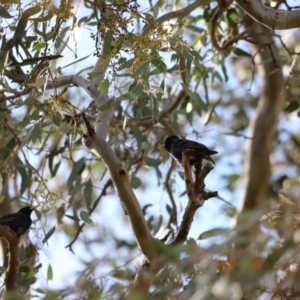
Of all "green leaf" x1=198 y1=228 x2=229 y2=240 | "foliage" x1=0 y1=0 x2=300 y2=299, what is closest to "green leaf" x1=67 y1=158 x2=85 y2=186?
"foliage" x1=0 y1=0 x2=300 y2=299

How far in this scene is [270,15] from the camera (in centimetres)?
329

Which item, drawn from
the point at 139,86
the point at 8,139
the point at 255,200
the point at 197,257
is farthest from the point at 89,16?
the point at 197,257

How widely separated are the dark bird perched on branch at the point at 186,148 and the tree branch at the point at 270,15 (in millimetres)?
546

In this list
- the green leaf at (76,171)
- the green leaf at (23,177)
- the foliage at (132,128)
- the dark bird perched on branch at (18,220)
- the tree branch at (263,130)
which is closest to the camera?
the foliage at (132,128)

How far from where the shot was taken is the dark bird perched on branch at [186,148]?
3.37 meters

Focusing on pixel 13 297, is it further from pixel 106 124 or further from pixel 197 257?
pixel 106 124

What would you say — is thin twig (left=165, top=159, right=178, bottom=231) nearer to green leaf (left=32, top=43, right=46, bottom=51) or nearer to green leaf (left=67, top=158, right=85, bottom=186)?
green leaf (left=67, top=158, right=85, bottom=186)

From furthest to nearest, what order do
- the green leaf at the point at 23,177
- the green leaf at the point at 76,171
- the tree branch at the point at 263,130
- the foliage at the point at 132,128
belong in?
the tree branch at the point at 263,130 → the green leaf at the point at 76,171 → the green leaf at the point at 23,177 → the foliage at the point at 132,128

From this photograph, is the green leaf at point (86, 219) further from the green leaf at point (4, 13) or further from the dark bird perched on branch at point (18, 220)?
the green leaf at point (4, 13)

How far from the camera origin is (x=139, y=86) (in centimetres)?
341

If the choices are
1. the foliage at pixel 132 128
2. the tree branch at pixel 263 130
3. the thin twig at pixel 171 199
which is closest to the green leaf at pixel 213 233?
the foliage at pixel 132 128

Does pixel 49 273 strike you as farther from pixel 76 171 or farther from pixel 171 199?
pixel 171 199

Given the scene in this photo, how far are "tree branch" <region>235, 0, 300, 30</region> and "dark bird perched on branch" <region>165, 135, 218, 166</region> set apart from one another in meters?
0.55

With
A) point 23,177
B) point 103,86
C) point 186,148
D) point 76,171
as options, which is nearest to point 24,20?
point 103,86
